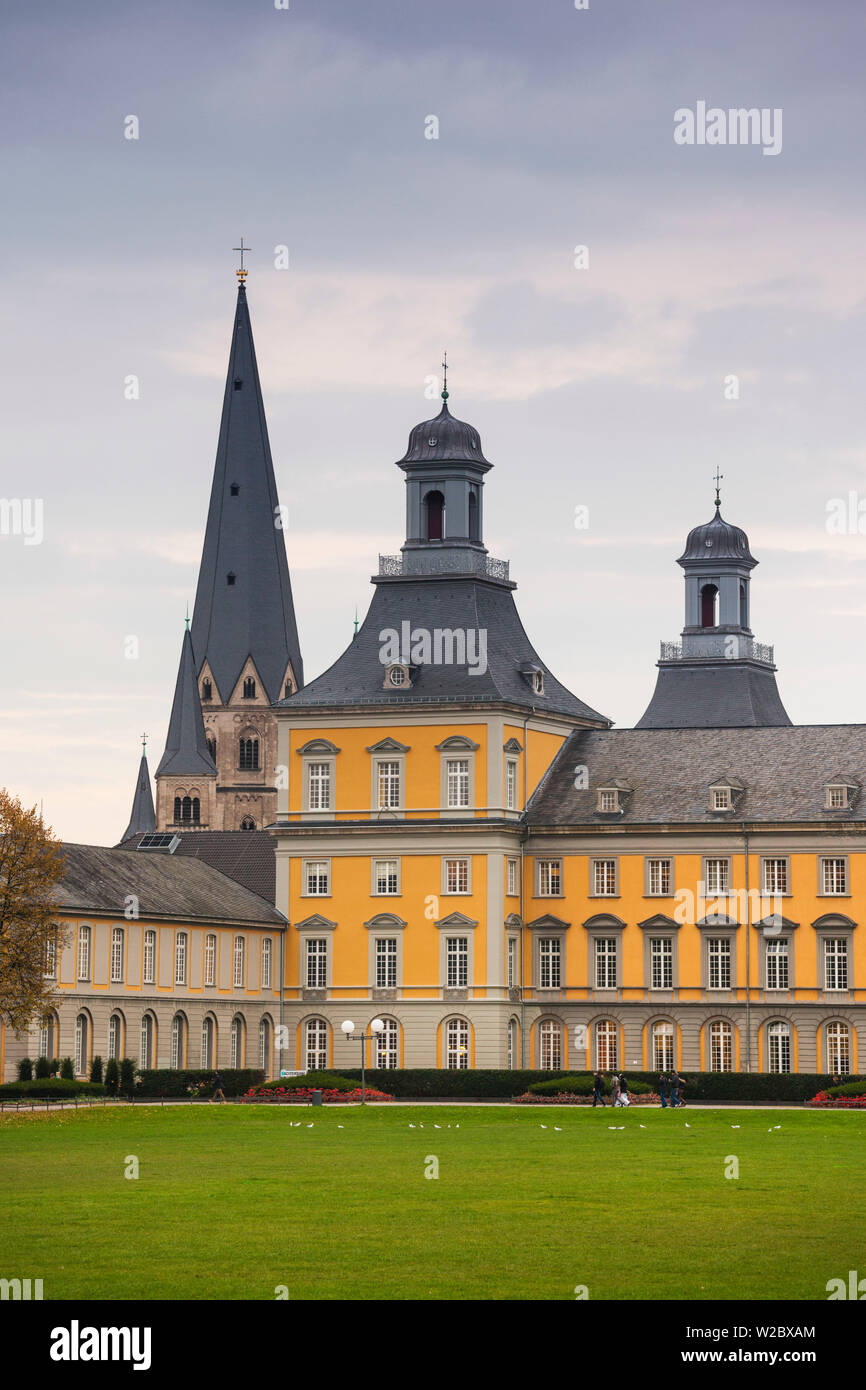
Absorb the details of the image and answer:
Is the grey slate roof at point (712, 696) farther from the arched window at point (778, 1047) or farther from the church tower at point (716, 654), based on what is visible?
the arched window at point (778, 1047)

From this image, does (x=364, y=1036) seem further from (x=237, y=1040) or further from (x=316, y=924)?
(x=316, y=924)

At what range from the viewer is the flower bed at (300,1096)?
8444 centimetres

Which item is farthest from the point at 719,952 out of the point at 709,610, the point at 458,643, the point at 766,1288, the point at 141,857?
the point at 766,1288

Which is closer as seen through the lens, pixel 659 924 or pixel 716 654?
pixel 659 924

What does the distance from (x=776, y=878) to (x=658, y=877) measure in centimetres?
499

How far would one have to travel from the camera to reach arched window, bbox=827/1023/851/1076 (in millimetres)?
93875

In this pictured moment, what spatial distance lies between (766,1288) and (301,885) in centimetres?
7707

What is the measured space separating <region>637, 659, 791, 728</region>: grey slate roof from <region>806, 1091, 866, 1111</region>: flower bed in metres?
38.2

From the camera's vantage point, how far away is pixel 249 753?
174125 millimetres

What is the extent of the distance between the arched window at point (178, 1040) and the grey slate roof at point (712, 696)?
33.2 metres

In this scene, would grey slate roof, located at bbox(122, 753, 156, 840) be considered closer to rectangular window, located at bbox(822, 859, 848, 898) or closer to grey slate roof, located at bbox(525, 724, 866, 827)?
grey slate roof, located at bbox(525, 724, 866, 827)

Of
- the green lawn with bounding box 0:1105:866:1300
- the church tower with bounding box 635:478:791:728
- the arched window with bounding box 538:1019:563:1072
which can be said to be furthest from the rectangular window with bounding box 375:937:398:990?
the green lawn with bounding box 0:1105:866:1300

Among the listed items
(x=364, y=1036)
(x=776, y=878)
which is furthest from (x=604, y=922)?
(x=364, y=1036)

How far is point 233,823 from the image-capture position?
559 feet
